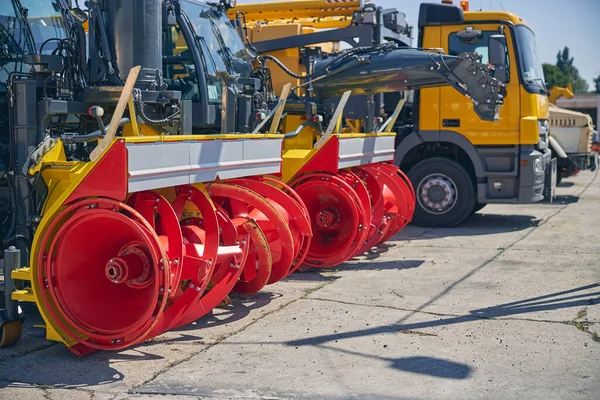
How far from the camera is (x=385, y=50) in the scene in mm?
9094

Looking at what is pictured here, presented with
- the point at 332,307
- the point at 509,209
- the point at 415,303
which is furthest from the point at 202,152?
the point at 509,209

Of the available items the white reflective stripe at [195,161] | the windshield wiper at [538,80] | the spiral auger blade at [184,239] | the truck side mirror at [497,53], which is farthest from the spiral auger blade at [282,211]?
the windshield wiper at [538,80]

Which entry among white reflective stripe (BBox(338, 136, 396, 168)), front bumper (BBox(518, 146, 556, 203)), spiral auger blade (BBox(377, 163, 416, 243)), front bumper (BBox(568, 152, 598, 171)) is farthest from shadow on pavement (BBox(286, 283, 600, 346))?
→ front bumper (BBox(568, 152, 598, 171))

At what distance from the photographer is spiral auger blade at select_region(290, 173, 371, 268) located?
304 inches

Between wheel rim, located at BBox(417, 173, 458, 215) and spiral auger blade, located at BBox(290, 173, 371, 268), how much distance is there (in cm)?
340

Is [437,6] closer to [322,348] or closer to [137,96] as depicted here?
[137,96]

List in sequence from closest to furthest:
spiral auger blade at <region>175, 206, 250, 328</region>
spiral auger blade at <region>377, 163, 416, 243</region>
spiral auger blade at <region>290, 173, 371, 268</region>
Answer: spiral auger blade at <region>175, 206, 250, 328</region> → spiral auger blade at <region>290, 173, 371, 268</region> → spiral auger blade at <region>377, 163, 416, 243</region>

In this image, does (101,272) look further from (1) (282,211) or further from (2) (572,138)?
(2) (572,138)

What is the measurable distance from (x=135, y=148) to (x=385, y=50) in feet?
16.4

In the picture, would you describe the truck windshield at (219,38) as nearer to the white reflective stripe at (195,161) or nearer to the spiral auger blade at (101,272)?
the white reflective stripe at (195,161)

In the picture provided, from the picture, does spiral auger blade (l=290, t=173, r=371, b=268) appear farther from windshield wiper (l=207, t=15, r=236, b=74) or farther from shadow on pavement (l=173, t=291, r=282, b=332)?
windshield wiper (l=207, t=15, r=236, b=74)

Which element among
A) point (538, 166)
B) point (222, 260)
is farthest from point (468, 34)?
point (222, 260)

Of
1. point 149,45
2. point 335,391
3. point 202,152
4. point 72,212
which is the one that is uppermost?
point 149,45

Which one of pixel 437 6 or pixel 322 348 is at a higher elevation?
pixel 437 6
